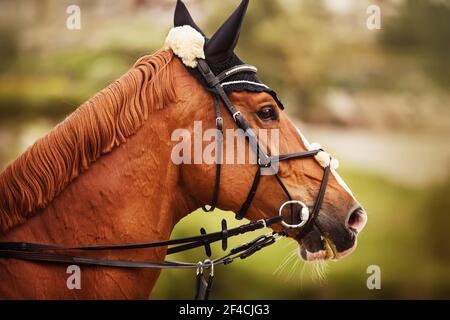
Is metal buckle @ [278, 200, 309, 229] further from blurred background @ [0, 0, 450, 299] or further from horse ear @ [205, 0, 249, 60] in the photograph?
blurred background @ [0, 0, 450, 299]

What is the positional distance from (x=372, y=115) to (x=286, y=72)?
970 mm

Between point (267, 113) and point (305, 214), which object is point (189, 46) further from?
point (305, 214)

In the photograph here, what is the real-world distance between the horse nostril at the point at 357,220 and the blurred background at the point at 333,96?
2476 millimetres

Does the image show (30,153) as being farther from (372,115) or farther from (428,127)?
(428,127)

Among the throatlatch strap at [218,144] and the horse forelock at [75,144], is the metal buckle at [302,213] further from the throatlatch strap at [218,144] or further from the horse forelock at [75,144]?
the horse forelock at [75,144]

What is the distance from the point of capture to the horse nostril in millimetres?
2465

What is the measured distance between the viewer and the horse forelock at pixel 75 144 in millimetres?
2189

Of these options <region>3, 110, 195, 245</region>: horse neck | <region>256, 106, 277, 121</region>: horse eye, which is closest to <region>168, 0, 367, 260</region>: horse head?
<region>256, 106, 277, 121</region>: horse eye

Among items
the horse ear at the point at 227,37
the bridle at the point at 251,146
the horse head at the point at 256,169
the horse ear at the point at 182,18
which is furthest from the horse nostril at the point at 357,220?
the horse ear at the point at 182,18

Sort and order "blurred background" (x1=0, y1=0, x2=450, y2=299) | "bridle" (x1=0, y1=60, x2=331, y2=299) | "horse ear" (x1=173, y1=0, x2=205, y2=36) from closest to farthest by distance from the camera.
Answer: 1. "bridle" (x1=0, y1=60, x2=331, y2=299)
2. "horse ear" (x1=173, y1=0, x2=205, y2=36)
3. "blurred background" (x1=0, y1=0, x2=450, y2=299)

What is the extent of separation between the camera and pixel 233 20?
229cm

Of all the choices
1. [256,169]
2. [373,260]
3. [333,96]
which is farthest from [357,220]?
[333,96]

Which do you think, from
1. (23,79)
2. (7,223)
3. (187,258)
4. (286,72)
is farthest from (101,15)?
(7,223)

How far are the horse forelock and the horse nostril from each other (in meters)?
1.06
